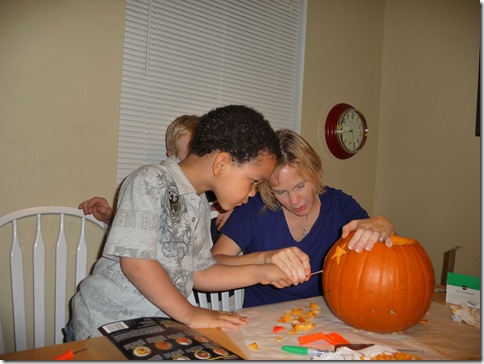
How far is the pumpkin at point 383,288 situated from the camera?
0.88 metres

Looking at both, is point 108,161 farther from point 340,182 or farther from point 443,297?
point 340,182

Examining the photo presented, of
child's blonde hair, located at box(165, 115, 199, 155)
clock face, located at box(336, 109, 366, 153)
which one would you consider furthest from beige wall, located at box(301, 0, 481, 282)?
child's blonde hair, located at box(165, 115, 199, 155)

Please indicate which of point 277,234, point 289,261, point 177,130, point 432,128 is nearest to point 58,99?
point 177,130

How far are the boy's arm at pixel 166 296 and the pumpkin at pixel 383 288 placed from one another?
25 centimetres

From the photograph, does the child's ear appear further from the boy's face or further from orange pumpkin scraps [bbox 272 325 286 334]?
orange pumpkin scraps [bbox 272 325 286 334]

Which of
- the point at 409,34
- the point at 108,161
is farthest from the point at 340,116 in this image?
the point at 108,161

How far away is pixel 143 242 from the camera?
33.9 inches

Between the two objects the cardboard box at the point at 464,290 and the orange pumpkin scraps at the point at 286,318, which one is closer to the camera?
the orange pumpkin scraps at the point at 286,318

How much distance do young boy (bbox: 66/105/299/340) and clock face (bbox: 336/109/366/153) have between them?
1.51m

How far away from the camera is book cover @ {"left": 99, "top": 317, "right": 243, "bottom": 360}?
66 centimetres

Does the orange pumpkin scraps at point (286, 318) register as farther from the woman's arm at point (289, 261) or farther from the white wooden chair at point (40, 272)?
the white wooden chair at point (40, 272)

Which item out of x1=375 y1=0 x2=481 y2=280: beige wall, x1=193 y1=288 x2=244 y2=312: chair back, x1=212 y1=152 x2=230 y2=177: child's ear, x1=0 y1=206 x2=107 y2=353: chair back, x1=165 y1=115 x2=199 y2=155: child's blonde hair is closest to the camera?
x1=212 y1=152 x2=230 y2=177: child's ear

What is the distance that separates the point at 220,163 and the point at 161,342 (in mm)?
447

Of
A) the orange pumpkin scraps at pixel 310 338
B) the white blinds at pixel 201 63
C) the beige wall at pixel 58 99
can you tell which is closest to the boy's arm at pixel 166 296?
the orange pumpkin scraps at pixel 310 338
